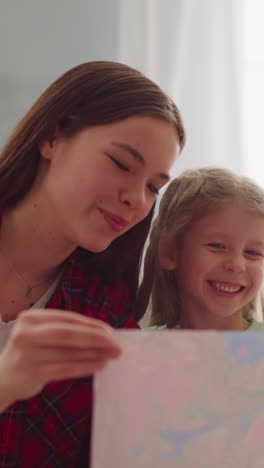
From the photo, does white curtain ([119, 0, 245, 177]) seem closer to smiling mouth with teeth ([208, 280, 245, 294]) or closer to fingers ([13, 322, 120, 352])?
smiling mouth with teeth ([208, 280, 245, 294])

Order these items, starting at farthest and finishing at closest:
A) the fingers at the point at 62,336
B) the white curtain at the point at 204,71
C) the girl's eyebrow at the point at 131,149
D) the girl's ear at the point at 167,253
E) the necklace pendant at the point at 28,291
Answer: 1. the white curtain at the point at 204,71
2. the girl's ear at the point at 167,253
3. the necklace pendant at the point at 28,291
4. the girl's eyebrow at the point at 131,149
5. the fingers at the point at 62,336

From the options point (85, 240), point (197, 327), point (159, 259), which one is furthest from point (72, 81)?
point (197, 327)

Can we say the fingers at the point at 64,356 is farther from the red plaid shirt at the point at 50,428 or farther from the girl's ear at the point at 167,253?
the girl's ear at the point at 167,253

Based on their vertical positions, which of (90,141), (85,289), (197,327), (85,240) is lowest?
(197,327)

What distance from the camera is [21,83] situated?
112cm

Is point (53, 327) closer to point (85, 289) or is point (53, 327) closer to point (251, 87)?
point (85, 289)

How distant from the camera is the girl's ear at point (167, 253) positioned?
868 millimetres

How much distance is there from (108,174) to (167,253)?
0.93ft

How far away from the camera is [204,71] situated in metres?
1.22

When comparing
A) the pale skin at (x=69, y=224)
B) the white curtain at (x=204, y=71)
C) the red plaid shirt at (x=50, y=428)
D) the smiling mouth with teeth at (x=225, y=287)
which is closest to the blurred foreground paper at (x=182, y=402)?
the pale skin at (x=69, y=224)

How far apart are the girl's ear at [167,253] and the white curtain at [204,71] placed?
0.38 m

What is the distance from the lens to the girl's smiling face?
0.64m

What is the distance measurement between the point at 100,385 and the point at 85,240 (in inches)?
9.4

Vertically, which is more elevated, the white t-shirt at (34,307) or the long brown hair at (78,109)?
the long brown hair at (78,109)
